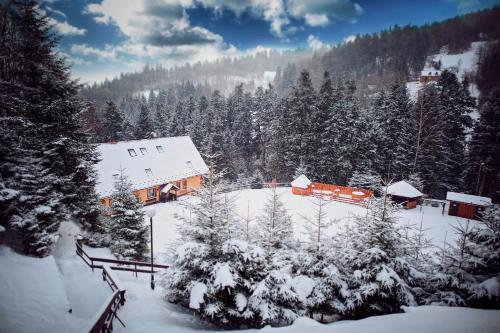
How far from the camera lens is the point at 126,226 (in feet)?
52.2

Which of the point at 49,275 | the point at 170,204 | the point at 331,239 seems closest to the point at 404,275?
the point at 331,239

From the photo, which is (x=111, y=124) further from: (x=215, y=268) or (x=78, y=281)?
(x=215, y=268)

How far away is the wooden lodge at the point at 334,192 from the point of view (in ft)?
89.6

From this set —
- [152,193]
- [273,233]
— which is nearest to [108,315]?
[273,233]

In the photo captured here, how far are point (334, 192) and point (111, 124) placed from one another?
A: 44.6 metres

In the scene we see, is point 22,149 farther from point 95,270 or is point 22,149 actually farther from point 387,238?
point 387,238

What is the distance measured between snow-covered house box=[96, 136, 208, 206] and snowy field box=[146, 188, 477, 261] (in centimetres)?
210

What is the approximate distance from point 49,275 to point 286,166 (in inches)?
1260

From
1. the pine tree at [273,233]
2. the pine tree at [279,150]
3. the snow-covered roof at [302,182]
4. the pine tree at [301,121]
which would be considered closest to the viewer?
the pine tree at [273,233]

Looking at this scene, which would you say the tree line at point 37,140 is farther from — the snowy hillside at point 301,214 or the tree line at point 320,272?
the tree line at point 320,272

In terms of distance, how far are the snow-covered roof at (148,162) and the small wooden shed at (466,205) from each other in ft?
88.5

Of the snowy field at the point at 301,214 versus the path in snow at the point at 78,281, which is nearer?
the path in snow at the point at 78,281

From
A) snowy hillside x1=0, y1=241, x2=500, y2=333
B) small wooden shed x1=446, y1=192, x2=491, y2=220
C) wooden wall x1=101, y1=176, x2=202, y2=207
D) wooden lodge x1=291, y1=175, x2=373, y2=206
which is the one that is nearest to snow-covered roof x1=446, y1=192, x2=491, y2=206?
small wooden shed x1=446, y1=192, x2=491, y2=220

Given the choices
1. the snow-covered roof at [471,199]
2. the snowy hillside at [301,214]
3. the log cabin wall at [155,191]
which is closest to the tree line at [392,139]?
the log cabin wall at [155,191]
